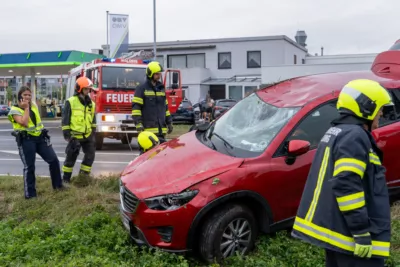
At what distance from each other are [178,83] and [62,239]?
8.63 metres

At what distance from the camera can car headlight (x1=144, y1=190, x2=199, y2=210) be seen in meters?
3.88

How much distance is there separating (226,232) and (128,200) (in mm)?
981

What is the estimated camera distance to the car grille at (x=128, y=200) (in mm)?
4104

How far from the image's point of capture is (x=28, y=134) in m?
6.43

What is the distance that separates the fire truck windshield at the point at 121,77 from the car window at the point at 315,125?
27.4 ft

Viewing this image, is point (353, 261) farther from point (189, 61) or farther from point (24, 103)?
point (189, 61)

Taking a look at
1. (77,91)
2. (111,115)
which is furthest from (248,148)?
(111,115)

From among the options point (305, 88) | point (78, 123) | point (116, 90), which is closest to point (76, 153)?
point (78, 123)

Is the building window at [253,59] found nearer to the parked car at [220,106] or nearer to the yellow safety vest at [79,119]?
the parked car at [220,106]

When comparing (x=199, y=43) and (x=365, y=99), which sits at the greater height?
(x=199, y=43)

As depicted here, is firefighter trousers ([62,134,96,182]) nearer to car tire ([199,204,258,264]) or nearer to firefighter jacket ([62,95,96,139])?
firefighter jacket ([62,95,96,139])

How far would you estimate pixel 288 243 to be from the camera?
14.2 ft

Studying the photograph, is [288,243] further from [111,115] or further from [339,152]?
[111,115]

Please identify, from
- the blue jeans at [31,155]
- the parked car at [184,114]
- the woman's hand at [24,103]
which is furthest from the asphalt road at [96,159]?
the parked car at [184,114]
